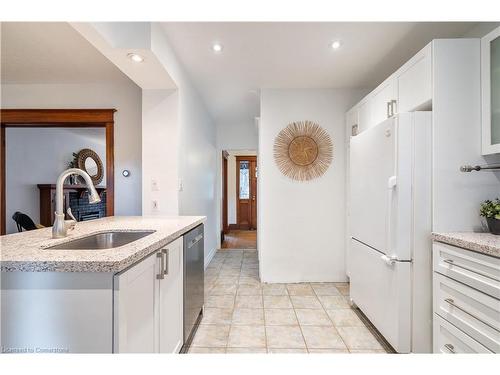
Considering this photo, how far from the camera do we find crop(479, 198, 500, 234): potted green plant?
1.54m

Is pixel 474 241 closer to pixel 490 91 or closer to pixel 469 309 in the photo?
pixel 469 309

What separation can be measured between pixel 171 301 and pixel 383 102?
235 centimetres

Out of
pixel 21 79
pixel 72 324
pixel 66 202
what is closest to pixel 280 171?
pixel 72 324

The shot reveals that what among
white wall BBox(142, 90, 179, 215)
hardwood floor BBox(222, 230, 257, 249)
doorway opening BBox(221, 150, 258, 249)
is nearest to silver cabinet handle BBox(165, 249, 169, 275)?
white wall BBox(142, 90, 179, 215)

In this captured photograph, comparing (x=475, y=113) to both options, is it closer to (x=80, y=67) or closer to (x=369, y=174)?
(x=369, y=174)

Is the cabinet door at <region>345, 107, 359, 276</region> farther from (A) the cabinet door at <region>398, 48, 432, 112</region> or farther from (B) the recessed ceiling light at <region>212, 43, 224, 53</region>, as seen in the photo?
(B) the recessed ceiling light at <region>212, 43, 224, 53</region>

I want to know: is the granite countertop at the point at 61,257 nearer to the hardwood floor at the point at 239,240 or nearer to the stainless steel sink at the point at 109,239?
the stainless steel sink at the point at 109,239

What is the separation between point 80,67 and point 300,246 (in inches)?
123

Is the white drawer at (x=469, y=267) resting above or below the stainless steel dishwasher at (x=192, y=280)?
above

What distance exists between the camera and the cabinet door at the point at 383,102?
2215mm

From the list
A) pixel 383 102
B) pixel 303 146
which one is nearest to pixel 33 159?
pixel 303 146

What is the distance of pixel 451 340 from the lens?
58.7 inches

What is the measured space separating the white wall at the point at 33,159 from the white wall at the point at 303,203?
3.49m

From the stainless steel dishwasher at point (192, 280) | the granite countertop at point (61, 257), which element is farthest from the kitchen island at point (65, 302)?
the stainless steel dishwasher at point (192, 280)
